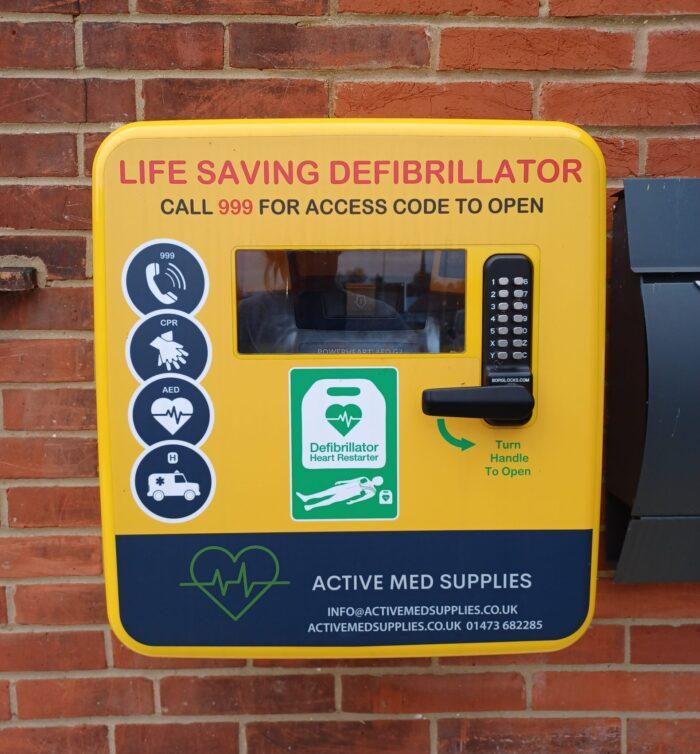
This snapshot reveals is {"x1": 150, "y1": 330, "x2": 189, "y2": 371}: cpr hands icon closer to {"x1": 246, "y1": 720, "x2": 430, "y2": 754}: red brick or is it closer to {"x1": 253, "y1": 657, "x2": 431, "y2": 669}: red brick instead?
{"x1": 253, "y1": 657, "x2": 431, "y2": 669}: red brick

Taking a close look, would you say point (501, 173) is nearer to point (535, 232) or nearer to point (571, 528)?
point (535, 232)

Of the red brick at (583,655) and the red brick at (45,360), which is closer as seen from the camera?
the red brick at (45,360)

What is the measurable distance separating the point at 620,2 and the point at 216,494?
4.24 ft

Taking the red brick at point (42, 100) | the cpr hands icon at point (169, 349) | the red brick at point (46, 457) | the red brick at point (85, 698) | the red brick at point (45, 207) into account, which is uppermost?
the red brick at point (42, 100)

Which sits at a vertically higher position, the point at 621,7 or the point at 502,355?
the point at 621,7

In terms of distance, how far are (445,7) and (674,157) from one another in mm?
579

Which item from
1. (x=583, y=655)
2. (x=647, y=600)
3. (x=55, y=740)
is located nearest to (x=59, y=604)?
(x=55, y=740)

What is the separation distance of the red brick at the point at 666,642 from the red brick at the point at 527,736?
19 cm

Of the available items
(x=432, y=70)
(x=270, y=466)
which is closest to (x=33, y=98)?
(x=432, y=70)

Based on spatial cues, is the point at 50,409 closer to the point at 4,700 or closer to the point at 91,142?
the point at 91,142

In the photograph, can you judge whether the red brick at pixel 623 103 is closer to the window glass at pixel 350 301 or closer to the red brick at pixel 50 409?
the window glass at pixel 350 301

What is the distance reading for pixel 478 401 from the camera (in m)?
1.17

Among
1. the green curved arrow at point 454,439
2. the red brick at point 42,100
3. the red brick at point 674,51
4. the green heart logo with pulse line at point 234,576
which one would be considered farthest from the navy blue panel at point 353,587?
the red brick at point 674,51

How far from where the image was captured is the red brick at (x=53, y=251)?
59.7 inches
